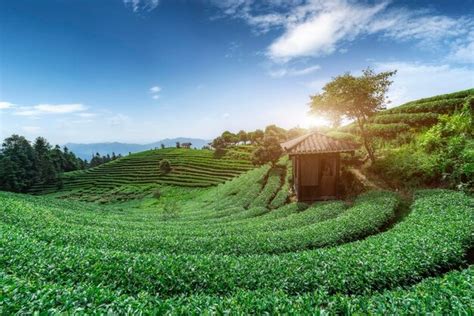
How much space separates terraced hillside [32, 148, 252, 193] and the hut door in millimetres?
41666

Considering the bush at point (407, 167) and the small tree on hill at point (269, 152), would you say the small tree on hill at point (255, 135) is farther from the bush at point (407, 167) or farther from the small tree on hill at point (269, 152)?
the bush at point (407, 167)

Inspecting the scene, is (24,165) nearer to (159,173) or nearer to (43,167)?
(43,167)

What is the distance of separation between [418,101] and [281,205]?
22214 mm

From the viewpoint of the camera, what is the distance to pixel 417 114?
89.8ft

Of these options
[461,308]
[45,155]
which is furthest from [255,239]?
[45,155]

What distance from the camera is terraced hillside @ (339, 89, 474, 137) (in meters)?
26.4

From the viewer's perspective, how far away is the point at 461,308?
4434 mm

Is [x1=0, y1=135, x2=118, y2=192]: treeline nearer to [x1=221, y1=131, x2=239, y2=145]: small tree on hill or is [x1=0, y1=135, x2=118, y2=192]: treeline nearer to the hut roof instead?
[x1=221, y1=131, x2=239, y2=145]: small tree on hill

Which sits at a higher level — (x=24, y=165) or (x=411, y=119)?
(x=411, y=119)

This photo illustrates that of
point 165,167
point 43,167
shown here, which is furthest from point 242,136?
point 43,167

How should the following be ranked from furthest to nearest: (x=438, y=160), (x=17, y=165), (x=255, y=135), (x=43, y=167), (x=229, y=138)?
(x=229, y=138)
(x=255, y=135)
(x=43, y=167)
(x=17, y=165)
(x=438, y=160)

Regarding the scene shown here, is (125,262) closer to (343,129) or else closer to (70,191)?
(343,129)

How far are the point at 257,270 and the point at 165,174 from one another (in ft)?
224

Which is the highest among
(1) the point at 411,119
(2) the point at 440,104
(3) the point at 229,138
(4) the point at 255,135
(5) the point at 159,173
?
(2) the point at 440,104
